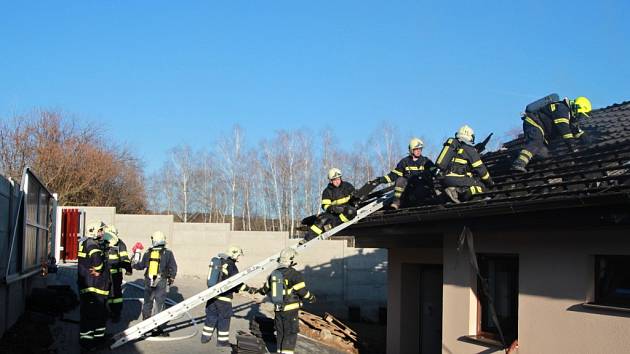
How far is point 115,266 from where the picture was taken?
10906 millimetres

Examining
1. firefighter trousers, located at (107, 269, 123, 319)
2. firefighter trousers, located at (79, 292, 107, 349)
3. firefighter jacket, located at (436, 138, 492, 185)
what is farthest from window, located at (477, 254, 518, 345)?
firefighter trousers, located at (107, 269, 123, 319)

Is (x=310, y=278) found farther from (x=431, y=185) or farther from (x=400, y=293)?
(x=431, y=185)

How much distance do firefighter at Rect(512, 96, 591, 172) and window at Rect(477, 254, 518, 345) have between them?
1.39 metres

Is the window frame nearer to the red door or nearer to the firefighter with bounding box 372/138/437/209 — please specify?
the firefighter with bounding box 372/138/437/209

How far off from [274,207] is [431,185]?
34708 mm

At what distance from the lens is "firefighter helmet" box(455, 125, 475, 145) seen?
893 cm

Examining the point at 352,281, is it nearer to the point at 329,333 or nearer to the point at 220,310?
the point at 329,333

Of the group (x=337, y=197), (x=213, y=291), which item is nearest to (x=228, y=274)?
(x=213, y=291)

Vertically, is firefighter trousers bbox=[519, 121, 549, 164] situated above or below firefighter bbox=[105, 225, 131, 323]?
above

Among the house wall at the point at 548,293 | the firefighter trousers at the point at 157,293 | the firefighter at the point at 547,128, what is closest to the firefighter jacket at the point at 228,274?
the firefighter trousers at the point at 157,293

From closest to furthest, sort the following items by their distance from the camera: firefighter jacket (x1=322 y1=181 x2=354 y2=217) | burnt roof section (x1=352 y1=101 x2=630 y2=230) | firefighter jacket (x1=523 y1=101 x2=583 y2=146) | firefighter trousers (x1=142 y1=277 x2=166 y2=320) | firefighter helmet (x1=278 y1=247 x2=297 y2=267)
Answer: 1. burnt roof section (x1=352 y1=101 x2=630 y2=230)
2. firefighter jacket (x1=523 y1=101 x2=583 y2=146)
3. firefighter helmet (x1=278 y1=247 x2=297 y2=267)
4. firefighter jacket (x1=322 y1=181 x2=354 y2=217)
5. firefighter trousers (x1=142 y1=277 x2=166 y2=320)

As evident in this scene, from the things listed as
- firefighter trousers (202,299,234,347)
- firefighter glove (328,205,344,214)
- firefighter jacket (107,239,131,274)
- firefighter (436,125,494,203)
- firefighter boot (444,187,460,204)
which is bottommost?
firefighter trousers (202,299,234,347)

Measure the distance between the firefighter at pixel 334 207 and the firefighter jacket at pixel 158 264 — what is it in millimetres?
2791

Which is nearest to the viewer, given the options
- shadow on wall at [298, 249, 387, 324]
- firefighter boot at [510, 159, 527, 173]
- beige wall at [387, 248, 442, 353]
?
firefighter boot at [510, 159, 527, 173]
